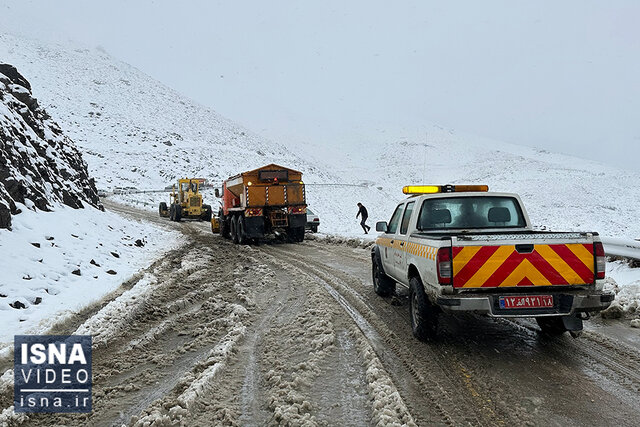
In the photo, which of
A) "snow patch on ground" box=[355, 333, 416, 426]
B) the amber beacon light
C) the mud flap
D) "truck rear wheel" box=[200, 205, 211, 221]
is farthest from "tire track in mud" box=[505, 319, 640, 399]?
"truck rear wheel" box=[200, 205, 211, 221]

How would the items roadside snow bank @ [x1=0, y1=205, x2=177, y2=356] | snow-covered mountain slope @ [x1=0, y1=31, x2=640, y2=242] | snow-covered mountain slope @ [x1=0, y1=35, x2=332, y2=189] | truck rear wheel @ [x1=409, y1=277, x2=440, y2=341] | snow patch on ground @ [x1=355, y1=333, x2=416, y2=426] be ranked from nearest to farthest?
snow patch on ground @ [x1=355, y1=333, x2=416, y2=426]
truck rear wheel @ [x1=409, y1=277, x2=440, y2=341]
roadside snow bank @ [x1=0, y1=205, x2=177, y2=356]
snow-covered mountain slope @ [x1=0, y1=31, x2=640, y2=242]
snow-covered mountain slope @ [x1=0, y1=35, x2=332, y2=189]

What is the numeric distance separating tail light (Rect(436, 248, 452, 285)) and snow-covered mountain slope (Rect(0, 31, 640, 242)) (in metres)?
19.7

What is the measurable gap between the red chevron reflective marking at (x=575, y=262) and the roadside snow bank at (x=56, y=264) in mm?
6121

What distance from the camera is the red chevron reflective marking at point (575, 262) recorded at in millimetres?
4559

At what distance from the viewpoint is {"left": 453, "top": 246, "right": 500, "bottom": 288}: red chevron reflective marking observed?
14.8 ft

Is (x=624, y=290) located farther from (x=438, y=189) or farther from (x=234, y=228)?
(x=234, y=228)


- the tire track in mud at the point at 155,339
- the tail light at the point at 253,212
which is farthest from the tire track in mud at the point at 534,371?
the tail light at the point at 253,212

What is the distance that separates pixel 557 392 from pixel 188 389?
10.7ft

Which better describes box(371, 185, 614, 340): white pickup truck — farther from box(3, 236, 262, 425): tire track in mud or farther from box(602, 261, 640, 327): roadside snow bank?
box(3, 236, 262, 425): tire track in mud

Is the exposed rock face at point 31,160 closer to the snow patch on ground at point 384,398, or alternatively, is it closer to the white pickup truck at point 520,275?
the snow patch on ground at point 384,398

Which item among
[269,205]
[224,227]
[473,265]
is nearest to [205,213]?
[224,227]

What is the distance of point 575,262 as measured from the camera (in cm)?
459

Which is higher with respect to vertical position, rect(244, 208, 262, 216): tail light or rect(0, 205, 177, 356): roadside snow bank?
rect(244, 208, 262, 216): tail light

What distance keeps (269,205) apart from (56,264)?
895 centimetres
